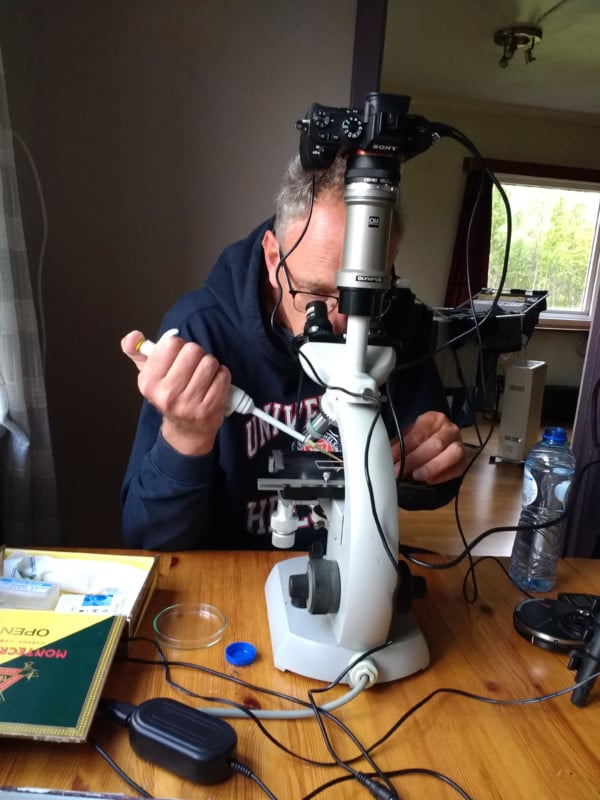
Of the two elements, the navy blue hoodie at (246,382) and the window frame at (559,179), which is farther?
the window frame at (559,179)

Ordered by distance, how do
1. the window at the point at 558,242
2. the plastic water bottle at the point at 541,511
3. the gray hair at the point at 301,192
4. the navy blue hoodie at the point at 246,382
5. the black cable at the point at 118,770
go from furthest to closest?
1. the window at the point at 558,242
2. the navy blue hoodie at the point at 246,382
3. the plastic water bottle at the point at 541,511
4. the gray hair at the point at 301,192
5. the black cable at the point at 118,770

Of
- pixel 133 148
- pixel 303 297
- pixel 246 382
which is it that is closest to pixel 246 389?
pixel 246 382

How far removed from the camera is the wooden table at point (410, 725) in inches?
19.6

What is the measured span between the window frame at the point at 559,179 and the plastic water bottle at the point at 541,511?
425 cm

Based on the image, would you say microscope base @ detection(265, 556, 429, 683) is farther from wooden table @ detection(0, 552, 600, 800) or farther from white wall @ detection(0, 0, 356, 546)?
white wall @ detection(0, 0, 356, 546)

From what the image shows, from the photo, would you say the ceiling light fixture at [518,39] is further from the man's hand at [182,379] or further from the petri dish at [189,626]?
the petri dish at [189,626]

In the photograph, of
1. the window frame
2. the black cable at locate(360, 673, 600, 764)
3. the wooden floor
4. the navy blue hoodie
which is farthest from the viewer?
the window frame

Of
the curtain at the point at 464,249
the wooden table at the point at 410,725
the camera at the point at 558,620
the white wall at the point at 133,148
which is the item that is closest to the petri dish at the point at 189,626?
the wooden table at the point at 410,725

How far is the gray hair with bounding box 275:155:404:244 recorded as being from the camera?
2.51 ft

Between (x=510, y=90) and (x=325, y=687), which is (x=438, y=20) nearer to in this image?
(x=510, y=90)

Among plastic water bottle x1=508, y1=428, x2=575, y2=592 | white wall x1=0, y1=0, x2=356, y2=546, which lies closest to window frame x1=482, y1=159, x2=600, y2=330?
A: white wall x1=0, y1=0, x2=356, y2=546

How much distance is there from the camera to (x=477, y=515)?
105 inches

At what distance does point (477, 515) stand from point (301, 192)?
6.92ft

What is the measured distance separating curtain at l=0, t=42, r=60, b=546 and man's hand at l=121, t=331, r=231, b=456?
466mm
